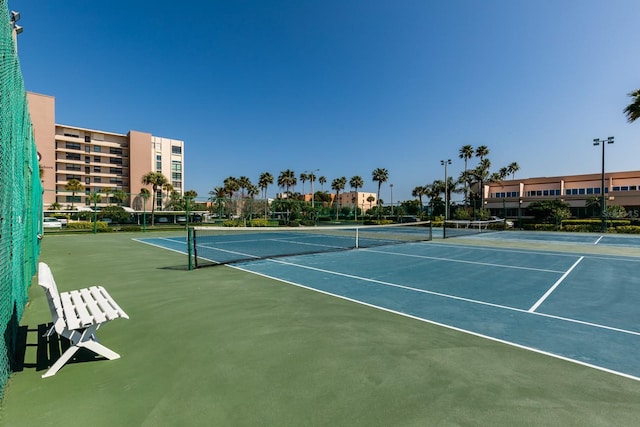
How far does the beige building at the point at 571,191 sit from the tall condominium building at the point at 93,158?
6896cm

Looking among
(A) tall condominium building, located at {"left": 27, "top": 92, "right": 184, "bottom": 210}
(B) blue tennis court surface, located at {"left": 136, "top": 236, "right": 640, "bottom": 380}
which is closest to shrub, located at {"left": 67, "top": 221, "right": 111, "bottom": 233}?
(B) blue tennis court surface, located at {"left": 136, "top": 236, "right": 640, "bottom": 380}

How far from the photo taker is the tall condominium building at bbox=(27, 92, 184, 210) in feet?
195

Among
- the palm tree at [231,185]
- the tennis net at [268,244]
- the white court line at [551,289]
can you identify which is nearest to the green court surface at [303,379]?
the white court line at [551,289]

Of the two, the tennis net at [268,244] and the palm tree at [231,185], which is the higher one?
the palm tree at [231,185]

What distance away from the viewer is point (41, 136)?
195 feet

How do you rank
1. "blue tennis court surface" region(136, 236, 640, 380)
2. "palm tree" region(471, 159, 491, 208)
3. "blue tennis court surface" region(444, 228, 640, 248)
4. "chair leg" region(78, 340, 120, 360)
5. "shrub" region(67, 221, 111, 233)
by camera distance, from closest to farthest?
1. "chair leg" region(78, 340, 120, 360)
2. "blue tennis court surface" region(136, 236, 640, 380)
3. "blue tennis court surface" region(444, 228, 640, 248)
4. "shrub" region(67, 221, 111, 233)
5. "palm tree" region(471, 159, 491, 208)

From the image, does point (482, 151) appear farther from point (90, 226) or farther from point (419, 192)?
point (90, 226)

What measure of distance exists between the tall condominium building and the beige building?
69.0 m

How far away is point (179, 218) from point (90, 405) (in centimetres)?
5051

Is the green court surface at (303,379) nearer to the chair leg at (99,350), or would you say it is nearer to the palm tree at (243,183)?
the chair leg at (99,350)

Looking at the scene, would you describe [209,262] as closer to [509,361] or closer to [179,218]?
[509,361]

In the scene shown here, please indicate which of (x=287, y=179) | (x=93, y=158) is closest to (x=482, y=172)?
(x=287, y=179)

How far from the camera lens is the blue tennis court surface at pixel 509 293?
4.20m

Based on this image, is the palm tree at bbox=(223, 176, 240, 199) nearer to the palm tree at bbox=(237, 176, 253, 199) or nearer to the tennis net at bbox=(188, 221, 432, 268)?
the palm tree at bbox=(237, 176, 253, 199)
